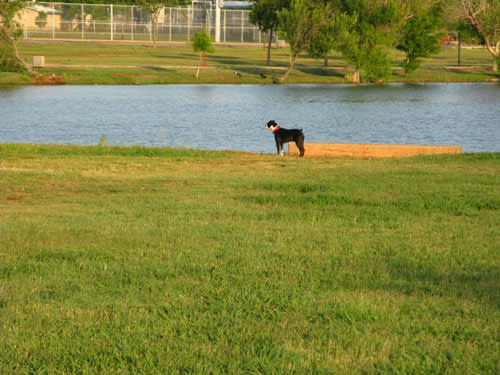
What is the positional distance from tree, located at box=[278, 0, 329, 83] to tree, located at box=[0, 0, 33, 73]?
20.4 metres

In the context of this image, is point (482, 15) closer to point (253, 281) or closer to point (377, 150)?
point (377, 150)

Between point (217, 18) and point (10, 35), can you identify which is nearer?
point (10, 35)

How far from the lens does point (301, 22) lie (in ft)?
185

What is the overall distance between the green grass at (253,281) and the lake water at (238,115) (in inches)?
542

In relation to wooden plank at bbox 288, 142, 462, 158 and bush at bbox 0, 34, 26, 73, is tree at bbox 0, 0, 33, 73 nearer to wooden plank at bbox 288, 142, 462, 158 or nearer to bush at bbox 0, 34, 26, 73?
bush at bbox 0, 34, 26, 73

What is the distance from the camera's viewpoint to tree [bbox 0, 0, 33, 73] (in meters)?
44.8

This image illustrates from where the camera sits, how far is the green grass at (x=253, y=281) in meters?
4.24

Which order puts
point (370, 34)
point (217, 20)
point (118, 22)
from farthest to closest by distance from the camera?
point (217, 20) → point (118, 22) → point (370, 34)

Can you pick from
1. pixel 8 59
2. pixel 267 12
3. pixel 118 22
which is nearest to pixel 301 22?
pixel 267 12

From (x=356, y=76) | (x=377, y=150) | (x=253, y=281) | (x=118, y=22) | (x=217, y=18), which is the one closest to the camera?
(x=253, y=281)

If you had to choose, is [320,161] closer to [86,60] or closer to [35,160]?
[35,160]

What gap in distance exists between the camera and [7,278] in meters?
5.84

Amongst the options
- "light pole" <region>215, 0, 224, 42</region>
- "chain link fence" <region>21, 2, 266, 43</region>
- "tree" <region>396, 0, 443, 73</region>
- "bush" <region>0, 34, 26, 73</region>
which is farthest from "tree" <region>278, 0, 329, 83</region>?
"light pole" <region>215, 0, 224, 42</region>

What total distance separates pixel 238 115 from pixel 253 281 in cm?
2890
